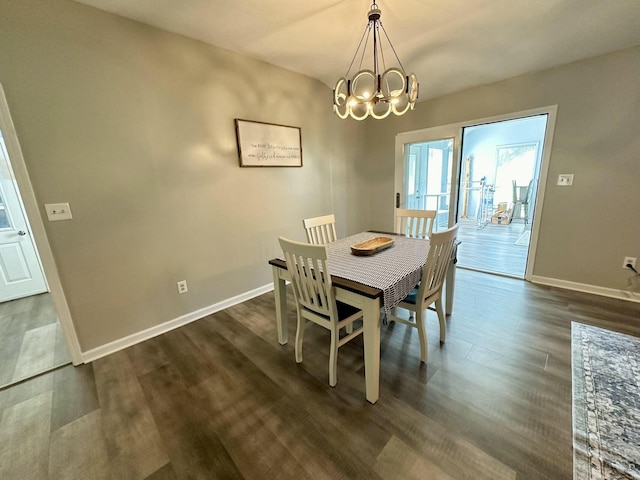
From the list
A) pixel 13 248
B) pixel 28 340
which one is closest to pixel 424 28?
pixel 28 340

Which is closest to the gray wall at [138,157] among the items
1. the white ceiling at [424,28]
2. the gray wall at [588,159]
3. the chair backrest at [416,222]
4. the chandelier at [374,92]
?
the white ceiling at [424,28]

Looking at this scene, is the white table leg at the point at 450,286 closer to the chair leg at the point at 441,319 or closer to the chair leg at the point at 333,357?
the chair leg at the point at 441,319

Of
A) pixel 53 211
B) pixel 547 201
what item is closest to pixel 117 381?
pixel 53 211

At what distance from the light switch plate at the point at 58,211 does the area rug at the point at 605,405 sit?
3.25m

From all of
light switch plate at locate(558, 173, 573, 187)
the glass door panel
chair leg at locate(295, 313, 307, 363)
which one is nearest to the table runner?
chair leg at locate(295, 313, 307, 363)

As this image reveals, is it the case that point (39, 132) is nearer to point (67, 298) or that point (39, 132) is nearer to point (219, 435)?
point (67, 298)

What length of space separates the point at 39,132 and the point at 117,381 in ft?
5.80

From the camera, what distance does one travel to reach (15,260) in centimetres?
309

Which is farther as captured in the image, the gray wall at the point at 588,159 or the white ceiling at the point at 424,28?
the gray wall at the point at 588,159

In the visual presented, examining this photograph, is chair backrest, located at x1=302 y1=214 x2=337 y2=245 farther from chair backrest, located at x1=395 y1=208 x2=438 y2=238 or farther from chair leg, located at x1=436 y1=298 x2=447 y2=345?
chair leg, located at x1=436 y1=298 x2=447 y2=345

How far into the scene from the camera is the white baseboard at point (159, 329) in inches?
80.6

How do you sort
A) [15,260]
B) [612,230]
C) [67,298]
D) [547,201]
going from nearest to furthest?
[67,298] < [612,230] < [547,201] < [15,260]

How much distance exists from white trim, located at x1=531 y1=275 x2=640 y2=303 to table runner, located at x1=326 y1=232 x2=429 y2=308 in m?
1.89

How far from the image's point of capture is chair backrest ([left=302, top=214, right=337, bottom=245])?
2350mm
